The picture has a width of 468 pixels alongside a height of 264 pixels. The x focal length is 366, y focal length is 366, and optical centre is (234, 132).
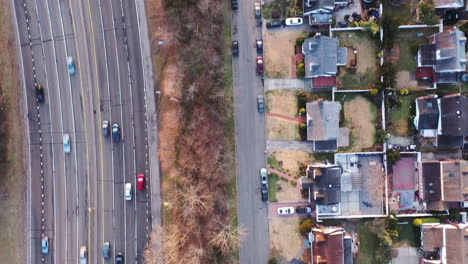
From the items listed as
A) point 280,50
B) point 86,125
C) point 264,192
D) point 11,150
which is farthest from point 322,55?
point 11,150

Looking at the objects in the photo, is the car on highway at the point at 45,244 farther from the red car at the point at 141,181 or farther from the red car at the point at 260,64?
the red car at the point at 260,64

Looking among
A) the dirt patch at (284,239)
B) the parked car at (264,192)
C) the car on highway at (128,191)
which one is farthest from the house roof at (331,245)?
the car on highway at (128,191)

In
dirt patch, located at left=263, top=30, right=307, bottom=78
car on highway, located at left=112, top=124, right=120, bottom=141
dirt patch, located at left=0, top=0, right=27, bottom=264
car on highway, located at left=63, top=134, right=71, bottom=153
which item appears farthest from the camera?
dirt patch, located at left=263, top=30, right=307, bottom=78

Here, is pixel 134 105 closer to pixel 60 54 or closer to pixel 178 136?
pixel 178 136

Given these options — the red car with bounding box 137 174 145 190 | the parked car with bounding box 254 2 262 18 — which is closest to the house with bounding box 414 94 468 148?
the parked car with bounding box 254 2 262 18

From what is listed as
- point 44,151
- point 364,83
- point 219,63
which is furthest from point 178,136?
point 364,83

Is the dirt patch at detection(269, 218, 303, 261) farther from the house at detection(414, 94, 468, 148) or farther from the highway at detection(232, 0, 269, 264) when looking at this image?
the house at detection(414, 94, 468, 148)
